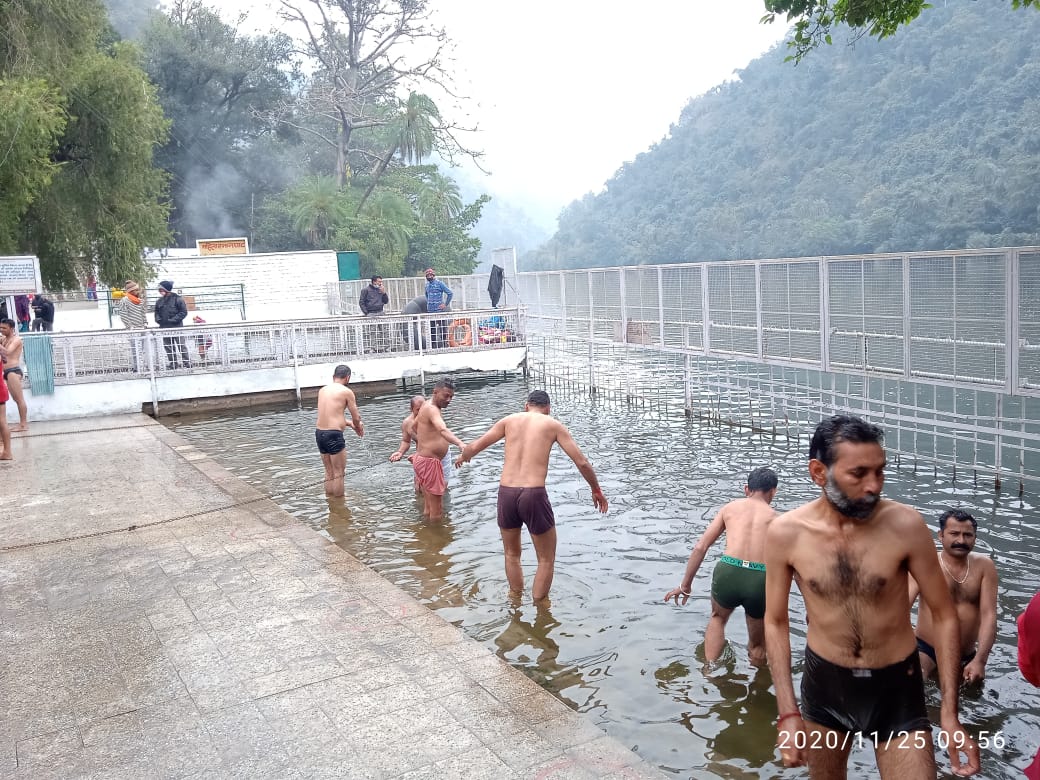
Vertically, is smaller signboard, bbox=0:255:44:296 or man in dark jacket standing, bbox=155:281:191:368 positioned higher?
smaller signboard, bbox=0:255:44:296

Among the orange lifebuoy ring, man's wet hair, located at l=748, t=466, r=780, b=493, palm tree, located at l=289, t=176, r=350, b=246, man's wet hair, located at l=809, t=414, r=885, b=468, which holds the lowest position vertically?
man's wet hair, located at l=748, t=466, r=780, b=493

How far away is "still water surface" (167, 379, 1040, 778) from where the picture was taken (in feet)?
17.2

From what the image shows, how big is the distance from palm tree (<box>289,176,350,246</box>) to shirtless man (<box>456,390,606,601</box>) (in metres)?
35.9

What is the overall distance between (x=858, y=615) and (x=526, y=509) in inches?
146

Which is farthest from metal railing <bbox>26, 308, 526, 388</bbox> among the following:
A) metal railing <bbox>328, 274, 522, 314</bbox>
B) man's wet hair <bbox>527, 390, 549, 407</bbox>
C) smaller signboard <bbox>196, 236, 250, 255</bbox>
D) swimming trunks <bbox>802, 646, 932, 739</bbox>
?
swimming trunks <bbox>802, 646, 932, 739</bbox>

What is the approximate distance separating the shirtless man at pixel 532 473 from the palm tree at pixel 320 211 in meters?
35.9

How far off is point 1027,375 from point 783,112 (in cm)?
5413

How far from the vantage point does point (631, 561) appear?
327 inches

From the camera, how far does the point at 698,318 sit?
15336mm

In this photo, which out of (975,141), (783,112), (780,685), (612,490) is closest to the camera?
(780,685)

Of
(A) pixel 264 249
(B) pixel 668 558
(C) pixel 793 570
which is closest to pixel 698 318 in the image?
(B) pixel 668 558

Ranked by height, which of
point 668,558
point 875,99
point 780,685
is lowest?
point 668,558

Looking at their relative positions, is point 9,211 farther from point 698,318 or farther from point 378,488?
point 698,318
